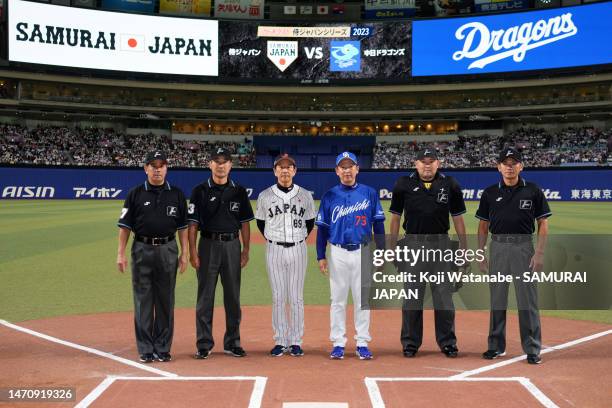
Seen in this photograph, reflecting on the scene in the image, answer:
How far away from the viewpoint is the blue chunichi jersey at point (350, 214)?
680 centimetres

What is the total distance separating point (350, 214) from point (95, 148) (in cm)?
5633

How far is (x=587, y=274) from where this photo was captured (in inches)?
265

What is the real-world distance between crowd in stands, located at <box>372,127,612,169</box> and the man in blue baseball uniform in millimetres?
49548

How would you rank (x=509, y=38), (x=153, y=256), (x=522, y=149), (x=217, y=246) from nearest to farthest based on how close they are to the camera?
(x=153, y=256) < (x=217, y=246) < (x=509, y=38) < (x=522, y=149)

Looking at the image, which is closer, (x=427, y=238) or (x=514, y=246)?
(x=514, y=246)

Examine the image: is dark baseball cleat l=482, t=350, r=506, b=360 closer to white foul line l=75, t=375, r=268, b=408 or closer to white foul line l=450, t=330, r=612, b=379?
white foul line l=450, t=330, r=612, b=379

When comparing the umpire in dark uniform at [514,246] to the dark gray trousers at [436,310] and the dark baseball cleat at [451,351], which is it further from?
the dark gray trousers at [436,310]

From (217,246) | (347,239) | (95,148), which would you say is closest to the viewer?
(347,239)

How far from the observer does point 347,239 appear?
678 cm

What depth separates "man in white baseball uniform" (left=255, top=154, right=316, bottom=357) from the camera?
6.93 m

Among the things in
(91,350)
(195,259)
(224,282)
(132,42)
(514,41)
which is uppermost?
(132,42)

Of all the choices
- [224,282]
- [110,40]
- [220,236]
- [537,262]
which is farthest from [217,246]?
[110,40]

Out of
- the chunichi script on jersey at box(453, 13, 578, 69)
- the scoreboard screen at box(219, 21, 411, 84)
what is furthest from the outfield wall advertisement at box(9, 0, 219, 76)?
the chunichi script on jersey at box(453, 13, 578, 69)

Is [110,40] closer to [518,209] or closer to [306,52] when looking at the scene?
[306,52]
